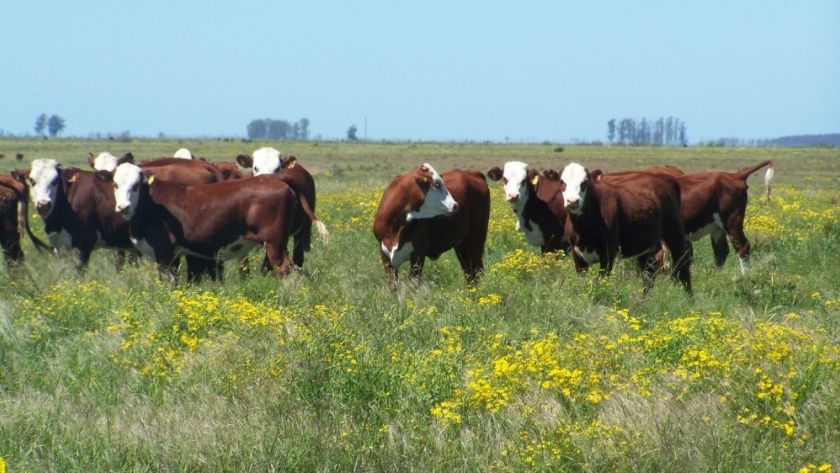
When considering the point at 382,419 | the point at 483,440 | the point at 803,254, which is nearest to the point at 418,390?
the point at 382,419

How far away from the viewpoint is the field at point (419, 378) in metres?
5.59

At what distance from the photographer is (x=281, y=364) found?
6.96 m

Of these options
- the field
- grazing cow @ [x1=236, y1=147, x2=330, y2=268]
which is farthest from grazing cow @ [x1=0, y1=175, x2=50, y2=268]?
grazing cow @ [x1=236, y1=147, x2=330, y2=268]

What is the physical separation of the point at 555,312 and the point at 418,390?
2724mm

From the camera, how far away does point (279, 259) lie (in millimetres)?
11203

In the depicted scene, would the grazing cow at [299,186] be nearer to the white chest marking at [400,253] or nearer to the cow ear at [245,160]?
the cow ear at [245,160]

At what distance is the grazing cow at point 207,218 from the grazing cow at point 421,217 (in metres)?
1.20

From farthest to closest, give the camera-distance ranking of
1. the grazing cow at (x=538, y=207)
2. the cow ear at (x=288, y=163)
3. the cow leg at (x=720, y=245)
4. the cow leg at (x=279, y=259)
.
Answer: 1. the cow ear at (x=288, y=163)
2. the cow leg at (x=720, y=245)
3. the grazing cow at (x=538, y=207)
4. the cow leg at (x=279, y=259)

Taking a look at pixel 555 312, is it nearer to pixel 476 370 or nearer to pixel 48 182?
pixel 476 370

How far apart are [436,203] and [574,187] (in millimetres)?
1562

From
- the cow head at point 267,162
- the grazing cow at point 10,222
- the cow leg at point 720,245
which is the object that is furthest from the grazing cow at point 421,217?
the grazing cow at point 10,222

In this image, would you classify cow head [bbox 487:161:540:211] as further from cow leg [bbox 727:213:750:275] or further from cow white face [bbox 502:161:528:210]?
cow leg [bbox 727:213:750:275]

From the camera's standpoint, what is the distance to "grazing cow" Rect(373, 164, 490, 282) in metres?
10.9

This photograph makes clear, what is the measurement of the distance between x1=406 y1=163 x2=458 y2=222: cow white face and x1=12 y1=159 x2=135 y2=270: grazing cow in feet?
14.4
